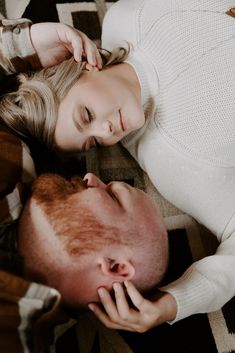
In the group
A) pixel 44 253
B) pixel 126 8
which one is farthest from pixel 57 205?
pixel 126 8

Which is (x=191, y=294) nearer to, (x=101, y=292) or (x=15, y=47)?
(x=101, y=292)

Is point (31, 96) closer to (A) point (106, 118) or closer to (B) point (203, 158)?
(A) point (106, 118)

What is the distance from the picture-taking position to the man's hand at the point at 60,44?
114cm

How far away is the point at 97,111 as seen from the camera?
105 centimetres

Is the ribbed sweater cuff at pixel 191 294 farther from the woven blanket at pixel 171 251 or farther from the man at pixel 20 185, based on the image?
the man at pixel 20 185

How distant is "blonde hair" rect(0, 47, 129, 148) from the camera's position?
1.09 metres

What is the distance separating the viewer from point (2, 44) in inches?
45.7

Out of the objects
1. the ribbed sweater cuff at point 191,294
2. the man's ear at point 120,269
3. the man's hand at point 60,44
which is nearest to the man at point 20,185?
the man's hand at point 60,44

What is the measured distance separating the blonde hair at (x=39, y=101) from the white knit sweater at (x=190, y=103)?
0.65 feet

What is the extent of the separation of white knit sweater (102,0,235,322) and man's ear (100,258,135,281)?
0.95 ft

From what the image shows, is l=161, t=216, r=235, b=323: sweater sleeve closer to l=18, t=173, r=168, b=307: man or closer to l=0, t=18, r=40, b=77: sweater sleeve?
l=18, t=173, r=168, b=307: man

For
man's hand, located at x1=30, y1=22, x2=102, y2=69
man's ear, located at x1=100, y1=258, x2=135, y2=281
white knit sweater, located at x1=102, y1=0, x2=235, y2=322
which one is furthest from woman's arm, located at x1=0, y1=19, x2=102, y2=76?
man's ear, located at x1=100, y1=258, x2=135, y2=281

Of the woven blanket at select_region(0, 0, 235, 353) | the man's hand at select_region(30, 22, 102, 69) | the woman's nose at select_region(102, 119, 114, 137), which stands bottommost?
the woven blanket at select_region(0, 0, 235, 353)

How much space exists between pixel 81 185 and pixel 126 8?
1.83 feet
